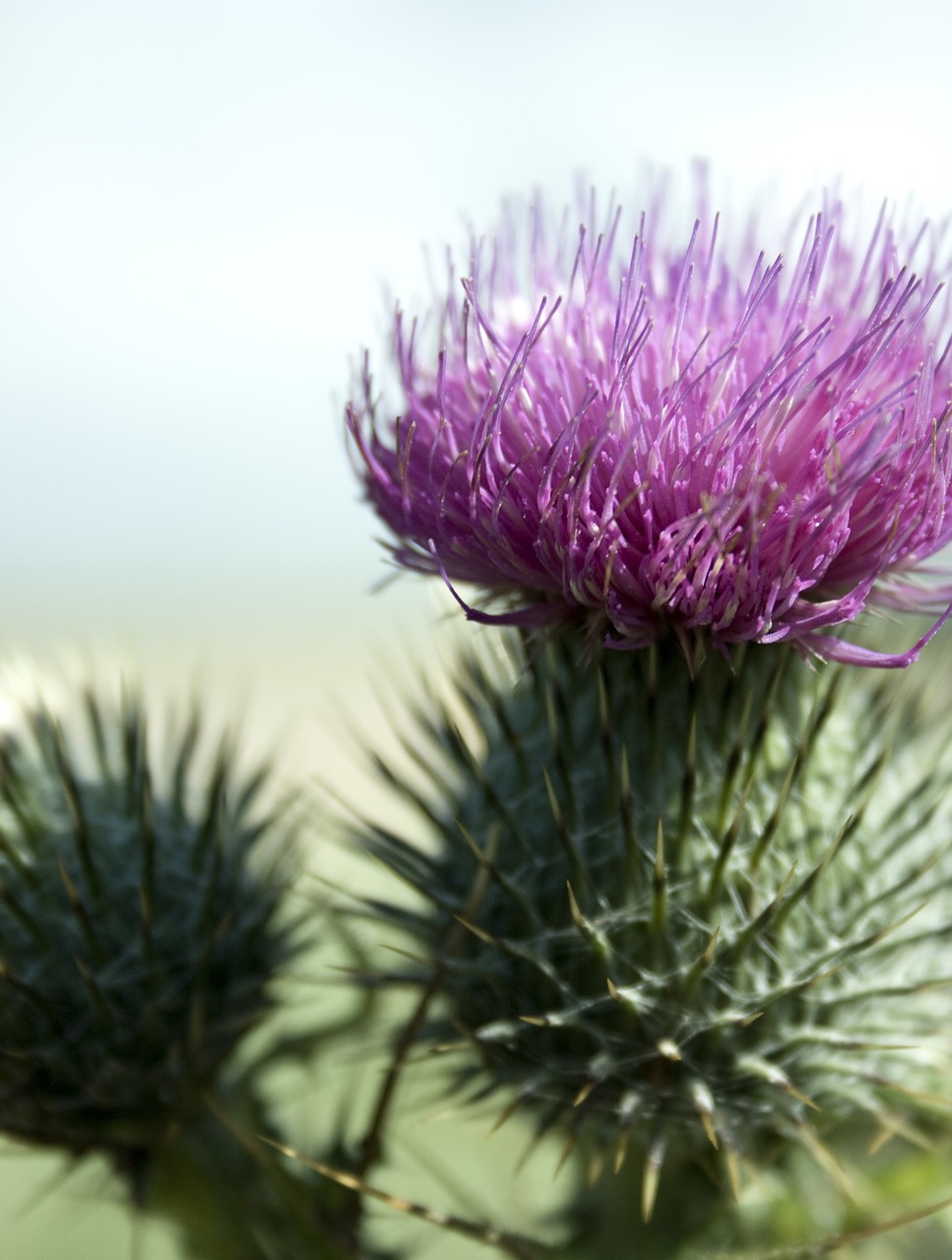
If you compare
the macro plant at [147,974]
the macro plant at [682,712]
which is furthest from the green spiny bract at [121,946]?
the macro plant at [682,712]

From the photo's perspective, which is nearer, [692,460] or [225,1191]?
[692,460]

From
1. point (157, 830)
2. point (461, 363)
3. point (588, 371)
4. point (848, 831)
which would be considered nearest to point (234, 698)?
point (157, 830)

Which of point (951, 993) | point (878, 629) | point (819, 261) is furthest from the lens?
point (878, 629)

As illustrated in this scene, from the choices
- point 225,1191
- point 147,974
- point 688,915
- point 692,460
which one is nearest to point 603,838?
point 688,915

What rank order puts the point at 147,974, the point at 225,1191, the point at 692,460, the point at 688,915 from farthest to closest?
the point at 225,1191 < the point at 147,974 < the point at 688,915 < the point at 692,460

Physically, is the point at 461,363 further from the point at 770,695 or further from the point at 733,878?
the point at 733,878

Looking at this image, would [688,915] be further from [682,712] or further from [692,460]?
[692,460]
